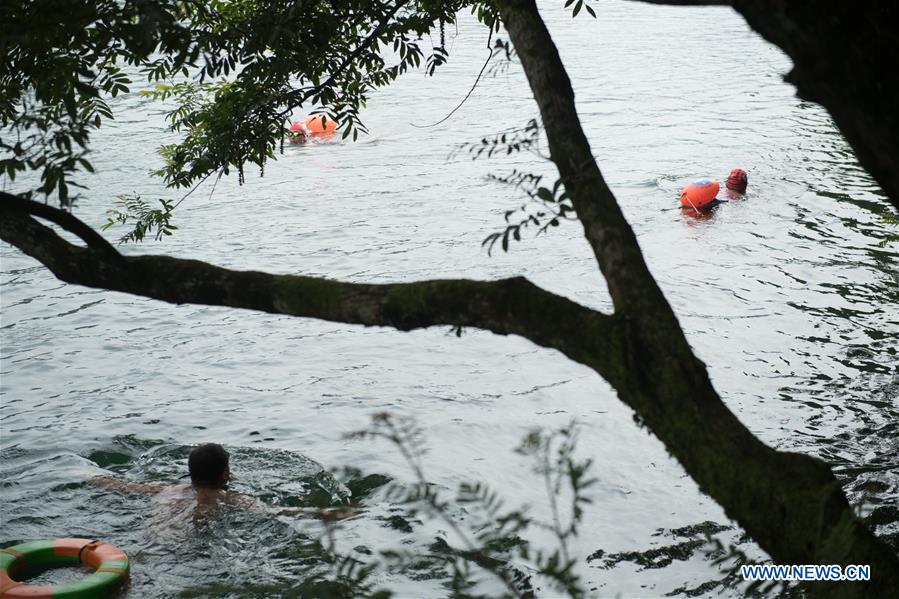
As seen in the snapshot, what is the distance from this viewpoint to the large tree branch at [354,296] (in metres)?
3.39

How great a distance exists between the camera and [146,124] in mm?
22250

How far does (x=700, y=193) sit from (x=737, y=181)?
133cm

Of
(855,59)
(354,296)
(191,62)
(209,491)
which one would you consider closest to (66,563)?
(209,491)

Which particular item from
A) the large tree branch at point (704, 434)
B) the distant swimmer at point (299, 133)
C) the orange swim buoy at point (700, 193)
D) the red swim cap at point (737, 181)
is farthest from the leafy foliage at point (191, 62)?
the distant swimmer at point (299, 133)

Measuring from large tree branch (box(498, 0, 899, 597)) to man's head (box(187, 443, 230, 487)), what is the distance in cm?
518

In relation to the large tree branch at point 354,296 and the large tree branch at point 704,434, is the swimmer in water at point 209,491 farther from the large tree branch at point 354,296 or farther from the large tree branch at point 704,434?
the large tree branch at point 704,434

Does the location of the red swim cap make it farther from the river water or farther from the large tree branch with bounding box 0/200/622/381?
the large tree branch with bounding box 0/200/622/381

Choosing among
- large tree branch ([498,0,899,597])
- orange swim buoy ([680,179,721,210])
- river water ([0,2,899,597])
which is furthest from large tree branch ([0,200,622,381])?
Result: orange swim buoy ([680,179,721,210])

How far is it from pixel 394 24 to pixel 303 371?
16.7 ft

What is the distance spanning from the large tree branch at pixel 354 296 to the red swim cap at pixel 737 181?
14950 millimetres

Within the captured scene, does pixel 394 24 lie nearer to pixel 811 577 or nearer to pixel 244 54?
pixel 244 54

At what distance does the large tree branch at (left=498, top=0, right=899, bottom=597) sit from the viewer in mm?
2854

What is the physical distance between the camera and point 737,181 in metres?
17.6

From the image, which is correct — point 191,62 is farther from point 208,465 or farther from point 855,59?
point 208,465
